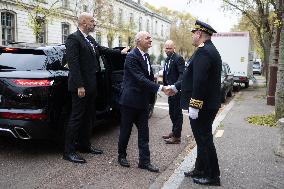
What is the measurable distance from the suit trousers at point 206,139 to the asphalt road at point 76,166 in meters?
0.70

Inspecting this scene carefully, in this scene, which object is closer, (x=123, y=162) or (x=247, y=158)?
(x=123, y=162)

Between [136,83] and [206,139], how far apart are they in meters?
1.33

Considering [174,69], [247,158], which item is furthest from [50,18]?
[247,158]

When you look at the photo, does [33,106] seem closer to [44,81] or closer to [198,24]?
[44,81]

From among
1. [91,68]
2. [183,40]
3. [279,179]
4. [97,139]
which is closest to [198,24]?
[91,68]

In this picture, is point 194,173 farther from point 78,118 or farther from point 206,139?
point 78,118

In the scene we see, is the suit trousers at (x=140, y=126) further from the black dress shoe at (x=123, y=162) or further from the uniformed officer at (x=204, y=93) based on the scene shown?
the uniformed officer at (x=204, y=93)

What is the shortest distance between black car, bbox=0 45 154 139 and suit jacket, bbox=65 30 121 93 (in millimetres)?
377

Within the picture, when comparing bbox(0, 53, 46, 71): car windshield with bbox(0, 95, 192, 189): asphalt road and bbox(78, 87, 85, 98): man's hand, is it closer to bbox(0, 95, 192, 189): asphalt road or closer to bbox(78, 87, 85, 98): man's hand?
bbox(78, 87, 85, 98): man's hand

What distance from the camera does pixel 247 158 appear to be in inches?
255

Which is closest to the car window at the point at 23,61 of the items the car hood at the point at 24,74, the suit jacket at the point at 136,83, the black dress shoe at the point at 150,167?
the car hood at the point at 24,74

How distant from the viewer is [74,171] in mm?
5703


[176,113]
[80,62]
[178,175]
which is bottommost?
[178,175]

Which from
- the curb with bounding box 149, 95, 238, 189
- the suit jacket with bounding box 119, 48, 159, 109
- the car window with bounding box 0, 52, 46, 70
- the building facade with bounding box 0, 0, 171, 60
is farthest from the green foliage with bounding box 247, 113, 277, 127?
the building facade with bounding box 0, 0, 171, 60
